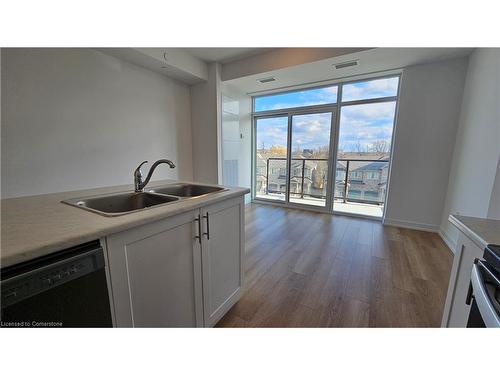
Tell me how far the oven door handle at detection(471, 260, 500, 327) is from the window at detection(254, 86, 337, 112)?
340 centimetres

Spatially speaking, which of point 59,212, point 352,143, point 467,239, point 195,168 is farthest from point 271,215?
point 59,212

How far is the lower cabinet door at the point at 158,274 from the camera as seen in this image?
0.77 m

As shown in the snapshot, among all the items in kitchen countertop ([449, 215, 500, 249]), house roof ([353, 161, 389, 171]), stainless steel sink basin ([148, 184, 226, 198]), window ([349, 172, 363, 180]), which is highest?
house roof ([353, 161, 389, 171])

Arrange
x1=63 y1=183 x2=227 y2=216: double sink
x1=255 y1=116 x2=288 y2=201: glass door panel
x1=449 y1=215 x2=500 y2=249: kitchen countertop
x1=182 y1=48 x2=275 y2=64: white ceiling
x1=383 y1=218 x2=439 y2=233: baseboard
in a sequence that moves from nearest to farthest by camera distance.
Result: x1=449 y1=215 x2=500 y2=249: kitchen countertop
x1=63 y1=183 x2=227 y2=216: double sink
x1=182 y1=48 x2=275 y2=64: white ceiling
x1=383 y1=218 x2=439 y2=233: baseboard
x1=255 y1=116 x2=288 y2=201: glass door panel

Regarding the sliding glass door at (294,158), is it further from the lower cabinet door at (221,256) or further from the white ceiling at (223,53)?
the lower cabinet door at (221,256)

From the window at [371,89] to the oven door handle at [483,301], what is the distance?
3.23 metres

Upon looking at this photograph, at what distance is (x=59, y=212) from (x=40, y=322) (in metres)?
0.46

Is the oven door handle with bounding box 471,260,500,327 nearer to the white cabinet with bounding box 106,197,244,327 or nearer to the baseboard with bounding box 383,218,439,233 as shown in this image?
A: the white cabinet with bounding box 106,197,244,327

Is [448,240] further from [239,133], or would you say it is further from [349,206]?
[239,133]

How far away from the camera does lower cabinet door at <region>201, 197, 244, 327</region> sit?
3.82 ft

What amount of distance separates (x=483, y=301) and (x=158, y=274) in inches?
47.3

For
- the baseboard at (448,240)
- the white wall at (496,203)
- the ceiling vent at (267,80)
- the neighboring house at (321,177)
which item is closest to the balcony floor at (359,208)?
the neighboring house at (321,177)

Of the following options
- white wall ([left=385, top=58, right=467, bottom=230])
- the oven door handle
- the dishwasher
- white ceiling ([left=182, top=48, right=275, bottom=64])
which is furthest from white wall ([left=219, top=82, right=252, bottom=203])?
the oven door handle
